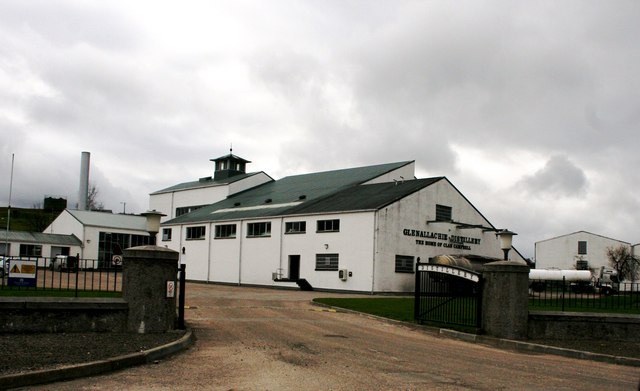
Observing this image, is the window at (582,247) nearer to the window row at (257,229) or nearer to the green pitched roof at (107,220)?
the window row at (257,229)

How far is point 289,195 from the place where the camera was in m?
54.3

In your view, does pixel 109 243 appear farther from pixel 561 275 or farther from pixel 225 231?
pixel 561 275

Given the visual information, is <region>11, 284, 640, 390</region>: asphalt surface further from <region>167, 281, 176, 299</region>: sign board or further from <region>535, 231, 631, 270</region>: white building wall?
<region>535, 231, 631, 270</region>: white building wall

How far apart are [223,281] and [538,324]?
34993mm

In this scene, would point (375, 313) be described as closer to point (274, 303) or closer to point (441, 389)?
point (274, 303)

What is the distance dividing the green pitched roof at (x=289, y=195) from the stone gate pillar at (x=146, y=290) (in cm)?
2975

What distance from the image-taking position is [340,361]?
40.3 ft

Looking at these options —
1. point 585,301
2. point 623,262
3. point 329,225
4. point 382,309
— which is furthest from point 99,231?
point 623,262

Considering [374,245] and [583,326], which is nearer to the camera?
[583,326]

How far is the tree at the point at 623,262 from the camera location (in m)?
68.6

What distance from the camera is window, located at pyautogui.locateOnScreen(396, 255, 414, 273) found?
41681 mm

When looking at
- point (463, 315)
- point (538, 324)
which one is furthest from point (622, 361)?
point (463, 315)

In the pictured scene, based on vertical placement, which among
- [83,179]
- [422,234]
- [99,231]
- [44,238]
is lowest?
[44,238]

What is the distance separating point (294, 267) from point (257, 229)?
4935mm
